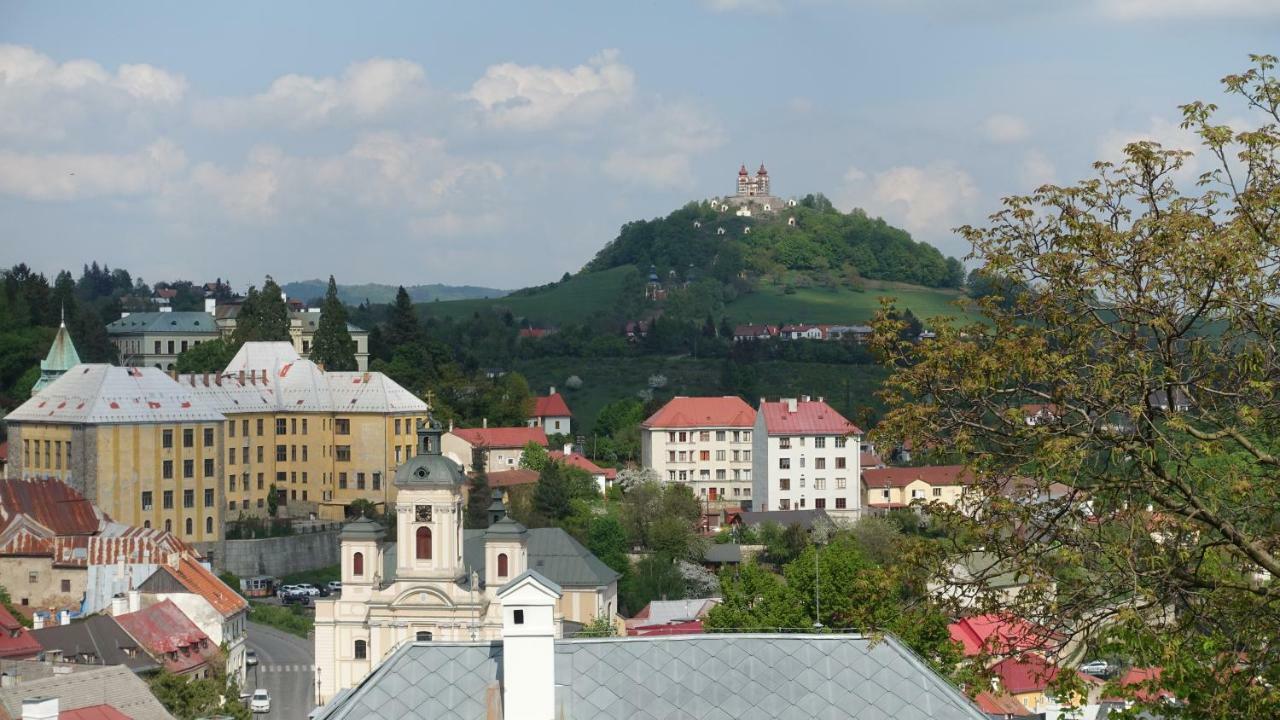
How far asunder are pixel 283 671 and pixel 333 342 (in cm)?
5467

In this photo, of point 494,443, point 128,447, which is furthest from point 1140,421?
point 494,443

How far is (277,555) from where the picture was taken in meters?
91.6

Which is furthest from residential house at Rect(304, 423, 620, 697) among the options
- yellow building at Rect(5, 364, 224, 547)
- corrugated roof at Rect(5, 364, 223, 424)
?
corrugated roof at Rect(5, 364, 223, 424)

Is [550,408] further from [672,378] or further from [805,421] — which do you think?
[805,421]

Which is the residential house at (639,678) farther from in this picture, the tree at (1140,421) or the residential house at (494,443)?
the residential house at (494,443)

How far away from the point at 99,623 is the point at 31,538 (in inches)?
685

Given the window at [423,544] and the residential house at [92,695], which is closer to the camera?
the residential house at [92,695]

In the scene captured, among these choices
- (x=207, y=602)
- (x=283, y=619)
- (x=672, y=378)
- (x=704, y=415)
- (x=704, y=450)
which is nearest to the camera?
(x=207, y=602)

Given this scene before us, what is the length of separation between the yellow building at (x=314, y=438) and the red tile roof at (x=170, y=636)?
37.1m

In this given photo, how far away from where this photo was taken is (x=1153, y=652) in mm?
16281

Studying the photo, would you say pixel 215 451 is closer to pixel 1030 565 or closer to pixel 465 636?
pixel 465 636

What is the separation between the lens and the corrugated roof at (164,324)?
524 feet

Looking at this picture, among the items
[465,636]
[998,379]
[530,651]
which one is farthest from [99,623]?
[998,379]

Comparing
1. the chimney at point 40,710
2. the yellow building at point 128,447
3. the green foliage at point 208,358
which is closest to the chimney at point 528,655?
the chimney at point 40,710
